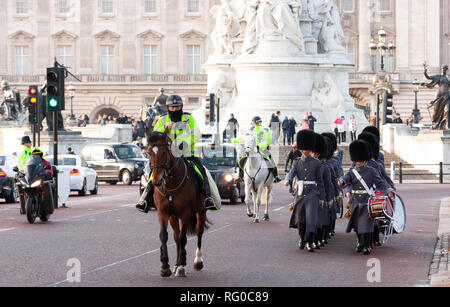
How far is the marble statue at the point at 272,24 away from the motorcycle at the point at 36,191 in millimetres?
31006

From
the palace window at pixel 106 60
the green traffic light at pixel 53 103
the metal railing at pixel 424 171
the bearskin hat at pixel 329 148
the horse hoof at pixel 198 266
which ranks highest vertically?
the palace window at pixel 106 60

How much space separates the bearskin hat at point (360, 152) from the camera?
18.6 m

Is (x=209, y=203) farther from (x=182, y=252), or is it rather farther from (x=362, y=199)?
(x=362, y=199)

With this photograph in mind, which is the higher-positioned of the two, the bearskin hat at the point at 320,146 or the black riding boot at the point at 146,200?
→ the bearskin hat at the point at 320,146

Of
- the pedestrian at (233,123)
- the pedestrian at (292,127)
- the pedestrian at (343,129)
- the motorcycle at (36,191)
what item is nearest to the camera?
the motorcycle at (36,191)

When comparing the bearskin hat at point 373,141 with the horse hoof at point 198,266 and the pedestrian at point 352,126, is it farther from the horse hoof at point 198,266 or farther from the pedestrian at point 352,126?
the pedestrian at point 352,126

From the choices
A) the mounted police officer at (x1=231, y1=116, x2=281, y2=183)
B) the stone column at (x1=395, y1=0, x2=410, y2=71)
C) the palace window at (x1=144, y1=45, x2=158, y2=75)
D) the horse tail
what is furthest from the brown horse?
the palace window at (x1=144, y1=45, x2=158, y2=75)

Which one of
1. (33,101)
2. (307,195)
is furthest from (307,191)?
(33,101)

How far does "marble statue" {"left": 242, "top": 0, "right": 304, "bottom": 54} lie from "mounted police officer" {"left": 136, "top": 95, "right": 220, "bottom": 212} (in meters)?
39.4

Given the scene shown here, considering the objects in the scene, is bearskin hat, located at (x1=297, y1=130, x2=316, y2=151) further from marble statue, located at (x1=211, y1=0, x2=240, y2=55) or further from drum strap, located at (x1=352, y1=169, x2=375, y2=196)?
marble statue, located at (x1=211, y1=0, x2=240, y2=55)

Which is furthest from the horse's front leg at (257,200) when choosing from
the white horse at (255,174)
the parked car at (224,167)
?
the parked car at (224,167)

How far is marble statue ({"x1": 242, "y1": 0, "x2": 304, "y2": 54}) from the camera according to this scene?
54.6 m

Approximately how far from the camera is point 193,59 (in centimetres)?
9888

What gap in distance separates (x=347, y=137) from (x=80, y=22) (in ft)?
154
